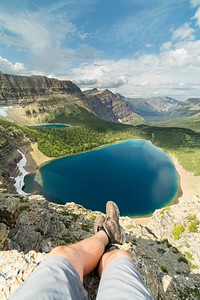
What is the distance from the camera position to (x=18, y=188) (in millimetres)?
62500

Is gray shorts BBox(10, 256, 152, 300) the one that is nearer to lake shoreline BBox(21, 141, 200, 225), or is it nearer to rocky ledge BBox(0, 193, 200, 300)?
rocky ledge BBox(0, 193, 200, 300)

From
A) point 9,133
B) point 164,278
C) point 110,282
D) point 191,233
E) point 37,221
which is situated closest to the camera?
point 110,282

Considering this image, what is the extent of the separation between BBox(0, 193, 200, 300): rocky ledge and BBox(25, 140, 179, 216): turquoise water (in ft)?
94.6

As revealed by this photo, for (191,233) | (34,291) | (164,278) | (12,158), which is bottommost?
(12,158)

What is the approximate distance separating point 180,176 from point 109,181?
32707 millimetres

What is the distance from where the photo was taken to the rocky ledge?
266 inches

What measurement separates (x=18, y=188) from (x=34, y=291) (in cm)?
6518

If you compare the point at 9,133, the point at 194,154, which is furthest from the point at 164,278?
the point at 194,154

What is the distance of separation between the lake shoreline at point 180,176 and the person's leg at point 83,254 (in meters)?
44.4

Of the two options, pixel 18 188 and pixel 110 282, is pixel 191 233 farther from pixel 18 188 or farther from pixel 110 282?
pixel 18 188

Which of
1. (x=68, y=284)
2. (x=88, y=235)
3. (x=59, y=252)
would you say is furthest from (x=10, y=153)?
(x=68, y=284)

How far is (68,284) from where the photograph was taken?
3.62 metres

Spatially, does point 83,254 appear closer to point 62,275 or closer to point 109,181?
point 62,275

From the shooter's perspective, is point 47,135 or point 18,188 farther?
point 47,135
